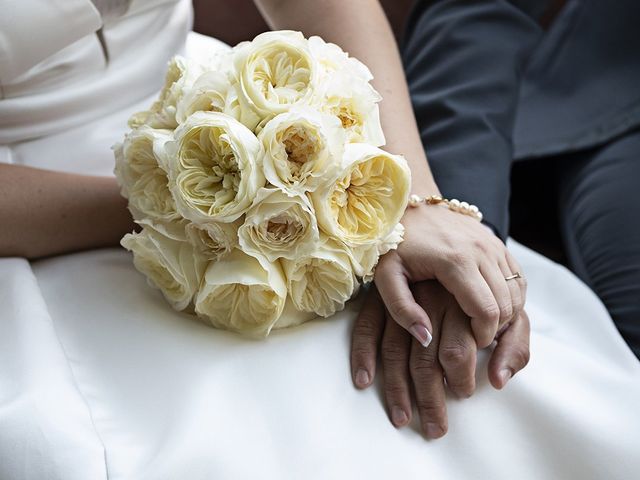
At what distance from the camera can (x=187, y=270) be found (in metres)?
0.73

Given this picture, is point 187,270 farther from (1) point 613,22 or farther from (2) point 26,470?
(1) point 613,22

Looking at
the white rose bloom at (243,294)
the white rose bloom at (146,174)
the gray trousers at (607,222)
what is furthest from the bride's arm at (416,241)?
the gray trousers at (607,222)

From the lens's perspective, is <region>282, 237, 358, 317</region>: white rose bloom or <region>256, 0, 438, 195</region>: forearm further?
<region>256, 0, 438, 195</region>: forearm

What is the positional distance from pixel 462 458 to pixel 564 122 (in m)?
0.82

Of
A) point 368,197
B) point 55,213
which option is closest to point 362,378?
point 368,197

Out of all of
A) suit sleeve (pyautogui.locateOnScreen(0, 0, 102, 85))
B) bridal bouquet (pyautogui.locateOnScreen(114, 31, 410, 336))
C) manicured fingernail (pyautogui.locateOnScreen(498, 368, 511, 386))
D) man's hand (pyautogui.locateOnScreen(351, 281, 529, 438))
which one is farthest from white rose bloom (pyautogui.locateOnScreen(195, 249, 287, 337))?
suit sleeve (pyautogui.locateOnScreen(0, 0, 102, 85))

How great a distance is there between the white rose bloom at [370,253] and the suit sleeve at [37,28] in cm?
42

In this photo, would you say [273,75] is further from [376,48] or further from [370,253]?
[376,48]

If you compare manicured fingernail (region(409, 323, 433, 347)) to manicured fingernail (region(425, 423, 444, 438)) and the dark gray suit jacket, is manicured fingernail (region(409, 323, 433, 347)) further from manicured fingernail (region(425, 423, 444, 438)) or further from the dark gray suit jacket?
the dark gray suit jacket

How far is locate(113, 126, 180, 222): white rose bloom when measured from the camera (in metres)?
0.71

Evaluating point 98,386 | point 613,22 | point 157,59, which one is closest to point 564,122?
point 613,22

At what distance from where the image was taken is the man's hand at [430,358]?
2.44 ft

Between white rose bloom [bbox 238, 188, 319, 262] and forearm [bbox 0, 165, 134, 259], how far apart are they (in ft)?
0.89

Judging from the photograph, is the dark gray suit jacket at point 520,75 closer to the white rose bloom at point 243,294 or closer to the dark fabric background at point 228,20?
the dark fabric background at point 228,20
